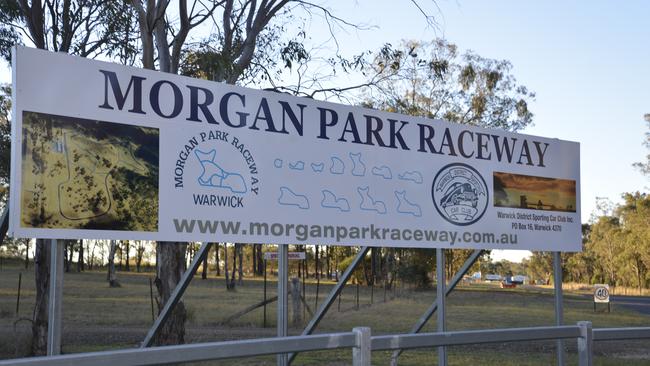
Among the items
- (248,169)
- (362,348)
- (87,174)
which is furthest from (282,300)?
(362,348)

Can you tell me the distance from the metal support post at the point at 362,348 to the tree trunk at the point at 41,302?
1030cm

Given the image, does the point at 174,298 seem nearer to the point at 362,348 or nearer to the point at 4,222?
the point at 4,222

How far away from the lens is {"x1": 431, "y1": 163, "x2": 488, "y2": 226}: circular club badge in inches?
328

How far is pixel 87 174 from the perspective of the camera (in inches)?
234

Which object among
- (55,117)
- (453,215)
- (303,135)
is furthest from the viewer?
(453,215)

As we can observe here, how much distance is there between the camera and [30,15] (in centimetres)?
1528

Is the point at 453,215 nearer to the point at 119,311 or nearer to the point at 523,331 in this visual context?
the point at 523,331

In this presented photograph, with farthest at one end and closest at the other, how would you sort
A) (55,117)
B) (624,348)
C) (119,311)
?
1. (119,311)
2. (624,348)
3. (55,117)

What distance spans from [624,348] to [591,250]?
71089mm

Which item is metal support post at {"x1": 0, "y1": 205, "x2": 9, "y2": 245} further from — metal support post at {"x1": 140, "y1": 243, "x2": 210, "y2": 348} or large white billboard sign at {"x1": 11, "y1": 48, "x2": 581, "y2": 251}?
metal support post at {"x1": 140, "y1": 243, "x2": 210, "y2": 348}

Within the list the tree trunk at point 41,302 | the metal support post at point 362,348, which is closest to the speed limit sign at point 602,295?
the tree trunk at point 41,302

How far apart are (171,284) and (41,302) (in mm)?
2503

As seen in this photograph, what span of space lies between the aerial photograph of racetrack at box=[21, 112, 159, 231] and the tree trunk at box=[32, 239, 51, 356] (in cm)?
871

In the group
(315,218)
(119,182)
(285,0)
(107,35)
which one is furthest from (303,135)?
(107,35)
